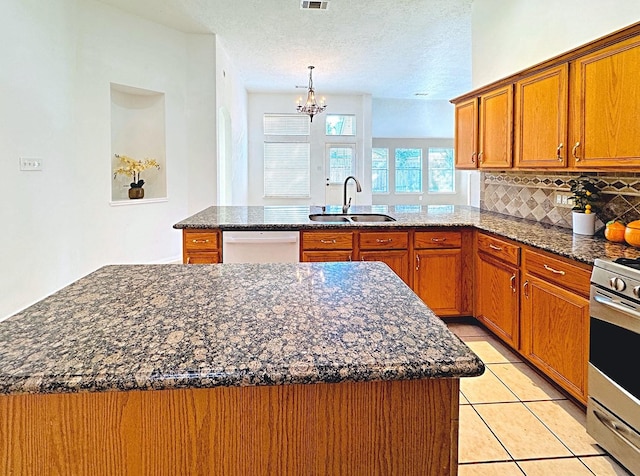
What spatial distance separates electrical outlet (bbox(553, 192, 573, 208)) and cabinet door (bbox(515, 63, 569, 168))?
38 cm

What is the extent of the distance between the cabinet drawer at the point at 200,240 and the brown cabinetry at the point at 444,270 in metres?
1.59

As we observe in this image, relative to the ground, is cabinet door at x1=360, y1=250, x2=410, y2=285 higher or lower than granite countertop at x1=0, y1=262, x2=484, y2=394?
lower

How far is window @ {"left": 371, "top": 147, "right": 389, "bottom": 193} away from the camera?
459 inches

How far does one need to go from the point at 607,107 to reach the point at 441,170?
9.56 m

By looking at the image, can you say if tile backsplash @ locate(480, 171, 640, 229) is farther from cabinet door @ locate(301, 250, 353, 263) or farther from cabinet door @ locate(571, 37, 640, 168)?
cabinet door @ locate(301, 250, 353, 263)

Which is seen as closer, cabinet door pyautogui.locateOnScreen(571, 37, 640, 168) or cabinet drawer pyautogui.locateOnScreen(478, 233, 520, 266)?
cabinet door pyautogui.locateOnScreen(571, 37, 640, 168)

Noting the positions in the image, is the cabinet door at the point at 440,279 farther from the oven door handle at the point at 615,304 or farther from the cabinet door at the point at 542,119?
the oven door handle at the point at 615,304

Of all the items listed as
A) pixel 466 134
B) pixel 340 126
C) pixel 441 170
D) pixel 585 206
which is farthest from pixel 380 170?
pixel 585 206

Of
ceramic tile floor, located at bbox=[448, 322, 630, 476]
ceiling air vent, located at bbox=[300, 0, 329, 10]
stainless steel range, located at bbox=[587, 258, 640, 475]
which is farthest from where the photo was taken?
ceiling air vent, located at bbox=[300, 0, 329, 10]

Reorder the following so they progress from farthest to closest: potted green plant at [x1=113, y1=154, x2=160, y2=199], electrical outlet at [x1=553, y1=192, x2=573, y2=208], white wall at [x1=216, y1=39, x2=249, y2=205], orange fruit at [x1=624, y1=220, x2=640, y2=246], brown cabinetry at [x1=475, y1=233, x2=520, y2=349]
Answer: white wall at [x1=216, y1=39, x2=249, y2=205] < potted green plant at [x1=113, y1=154, x2=160, y2=199] < electrical outlet at [x1=553, y1=192, x2=573, y2=208] < brown cabinetry at [x1=475, y1=233, x2=520, y2=349] < orange fruit at [x1=624, y1=220, x2=640, y2=246]

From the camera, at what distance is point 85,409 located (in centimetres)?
96

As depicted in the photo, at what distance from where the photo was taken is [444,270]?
12.6 feet

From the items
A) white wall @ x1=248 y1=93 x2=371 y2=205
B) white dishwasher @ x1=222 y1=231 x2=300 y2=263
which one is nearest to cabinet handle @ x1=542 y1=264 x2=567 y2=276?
white dishwasher @ x1=222 y1=231 x2=300 y2=263

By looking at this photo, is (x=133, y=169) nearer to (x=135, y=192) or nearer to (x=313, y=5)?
(x=135, y=192)
